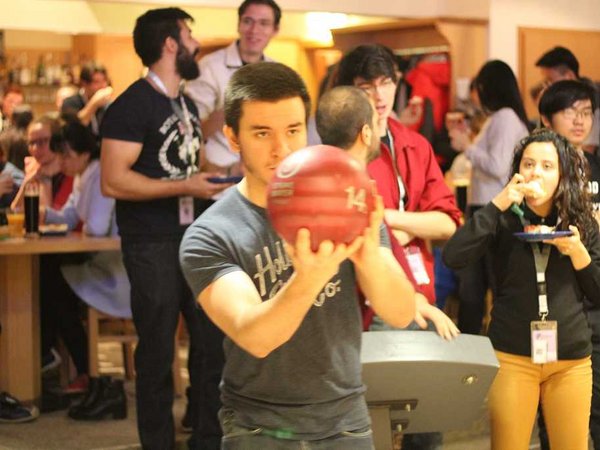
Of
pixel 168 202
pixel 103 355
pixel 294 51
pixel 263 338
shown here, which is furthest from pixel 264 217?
pixel 294 51

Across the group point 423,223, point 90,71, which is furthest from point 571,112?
point 90,71

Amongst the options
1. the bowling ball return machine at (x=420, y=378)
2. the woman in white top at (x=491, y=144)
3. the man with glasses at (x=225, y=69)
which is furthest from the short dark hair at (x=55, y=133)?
the bowling ball return machine at (x=420, y=378)

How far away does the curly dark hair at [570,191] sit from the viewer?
11.7 feet

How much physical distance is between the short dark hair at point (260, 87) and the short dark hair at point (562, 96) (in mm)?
2443

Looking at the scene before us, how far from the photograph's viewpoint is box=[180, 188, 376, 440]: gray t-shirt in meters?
2.12

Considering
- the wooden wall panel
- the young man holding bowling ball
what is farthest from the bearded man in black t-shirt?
the wooden wall panel

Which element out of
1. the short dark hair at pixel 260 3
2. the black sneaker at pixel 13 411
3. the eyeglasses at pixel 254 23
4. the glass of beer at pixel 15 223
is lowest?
the black sneaker at pixel 13 411

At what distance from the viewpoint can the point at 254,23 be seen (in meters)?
4.78

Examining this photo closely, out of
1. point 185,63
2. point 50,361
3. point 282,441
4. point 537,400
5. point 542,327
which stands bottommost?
point 50,361

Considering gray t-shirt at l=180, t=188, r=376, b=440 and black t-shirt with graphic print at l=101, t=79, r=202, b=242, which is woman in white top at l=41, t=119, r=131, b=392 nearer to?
black t-shirt with graphic print at l=101, t=79, r=202, b=242

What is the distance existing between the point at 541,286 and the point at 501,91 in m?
2.84

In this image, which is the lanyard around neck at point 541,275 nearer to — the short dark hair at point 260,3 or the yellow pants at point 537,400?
the yellow pants at point 537,400

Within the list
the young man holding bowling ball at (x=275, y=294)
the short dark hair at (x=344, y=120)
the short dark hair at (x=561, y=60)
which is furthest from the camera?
the short dark hair at (x=561, y=60)

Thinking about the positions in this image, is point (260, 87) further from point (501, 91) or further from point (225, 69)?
point (501, 91)
